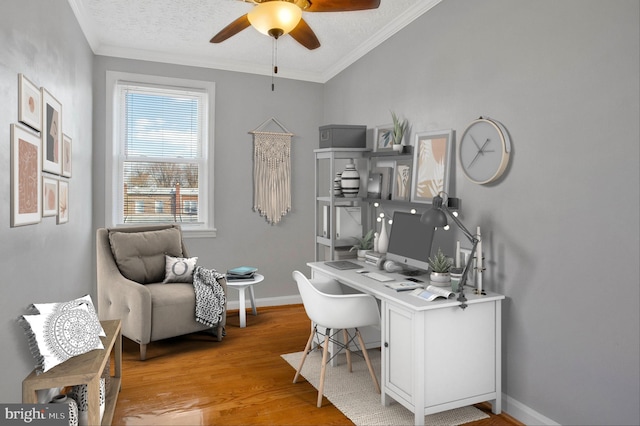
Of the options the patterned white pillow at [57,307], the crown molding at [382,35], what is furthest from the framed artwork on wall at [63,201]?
the crown molding at [382,35]

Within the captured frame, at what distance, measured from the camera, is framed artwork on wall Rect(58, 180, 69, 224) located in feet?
9.09

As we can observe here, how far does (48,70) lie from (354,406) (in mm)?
2648

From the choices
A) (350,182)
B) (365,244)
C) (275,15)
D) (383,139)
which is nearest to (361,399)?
(365,244)

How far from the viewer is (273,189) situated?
4.94 m

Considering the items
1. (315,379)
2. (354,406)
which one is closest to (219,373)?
(315,379)

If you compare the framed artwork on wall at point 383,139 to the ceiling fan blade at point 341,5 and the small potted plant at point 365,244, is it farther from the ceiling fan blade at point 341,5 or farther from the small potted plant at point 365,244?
the ceiling fan blade at point 341,5

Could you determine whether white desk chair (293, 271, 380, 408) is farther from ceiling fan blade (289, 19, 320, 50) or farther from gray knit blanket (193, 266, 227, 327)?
ceiling fan blade (289, 19, 320, 50)

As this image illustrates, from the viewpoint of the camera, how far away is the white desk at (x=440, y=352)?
2346 mm

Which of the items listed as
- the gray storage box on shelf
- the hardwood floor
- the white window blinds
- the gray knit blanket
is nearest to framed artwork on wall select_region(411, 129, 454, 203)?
the gray storage box on shelf

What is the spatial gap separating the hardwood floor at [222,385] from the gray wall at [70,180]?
2.50 ft

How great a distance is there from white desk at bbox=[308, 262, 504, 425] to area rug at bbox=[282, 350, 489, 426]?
4.2 inches

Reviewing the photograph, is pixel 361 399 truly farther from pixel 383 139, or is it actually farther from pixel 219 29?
pixel 219 29

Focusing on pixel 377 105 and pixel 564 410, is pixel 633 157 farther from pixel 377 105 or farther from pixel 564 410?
pixel 377 105

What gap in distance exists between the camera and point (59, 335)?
2.04m
